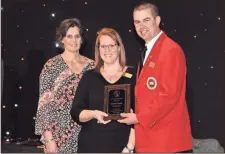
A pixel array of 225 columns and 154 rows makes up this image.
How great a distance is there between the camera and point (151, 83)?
2539 mm

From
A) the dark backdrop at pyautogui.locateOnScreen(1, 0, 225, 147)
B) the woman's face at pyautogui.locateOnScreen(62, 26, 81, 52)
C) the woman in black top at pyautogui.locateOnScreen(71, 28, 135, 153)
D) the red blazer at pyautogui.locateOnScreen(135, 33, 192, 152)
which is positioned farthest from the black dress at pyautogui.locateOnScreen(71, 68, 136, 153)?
the dark backdrop at pyautogui.locateOnScreen(1, 0, 225, 147)

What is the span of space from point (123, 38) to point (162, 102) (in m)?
1.06

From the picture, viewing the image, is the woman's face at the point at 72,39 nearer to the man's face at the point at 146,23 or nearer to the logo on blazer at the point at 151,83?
the man's face at the point at 146,23

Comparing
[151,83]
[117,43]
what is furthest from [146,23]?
[151,83]

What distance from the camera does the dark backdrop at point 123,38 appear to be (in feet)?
10.8

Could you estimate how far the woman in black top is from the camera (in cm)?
261

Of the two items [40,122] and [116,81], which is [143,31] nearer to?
[116,81]

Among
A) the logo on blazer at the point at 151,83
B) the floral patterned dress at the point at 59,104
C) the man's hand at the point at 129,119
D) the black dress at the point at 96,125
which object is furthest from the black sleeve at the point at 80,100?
the logo on blazer at the point at 151,83

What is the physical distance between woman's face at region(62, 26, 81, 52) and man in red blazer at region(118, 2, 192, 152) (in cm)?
57

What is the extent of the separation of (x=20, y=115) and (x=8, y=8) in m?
1.15

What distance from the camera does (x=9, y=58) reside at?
360cm

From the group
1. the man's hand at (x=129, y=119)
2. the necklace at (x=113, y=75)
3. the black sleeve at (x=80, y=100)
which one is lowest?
the man's hand at (x=129, y=119)

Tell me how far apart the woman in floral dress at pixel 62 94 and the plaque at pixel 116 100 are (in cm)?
36

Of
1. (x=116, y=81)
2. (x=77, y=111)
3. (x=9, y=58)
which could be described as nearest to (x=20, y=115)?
(x=9, y=58)
